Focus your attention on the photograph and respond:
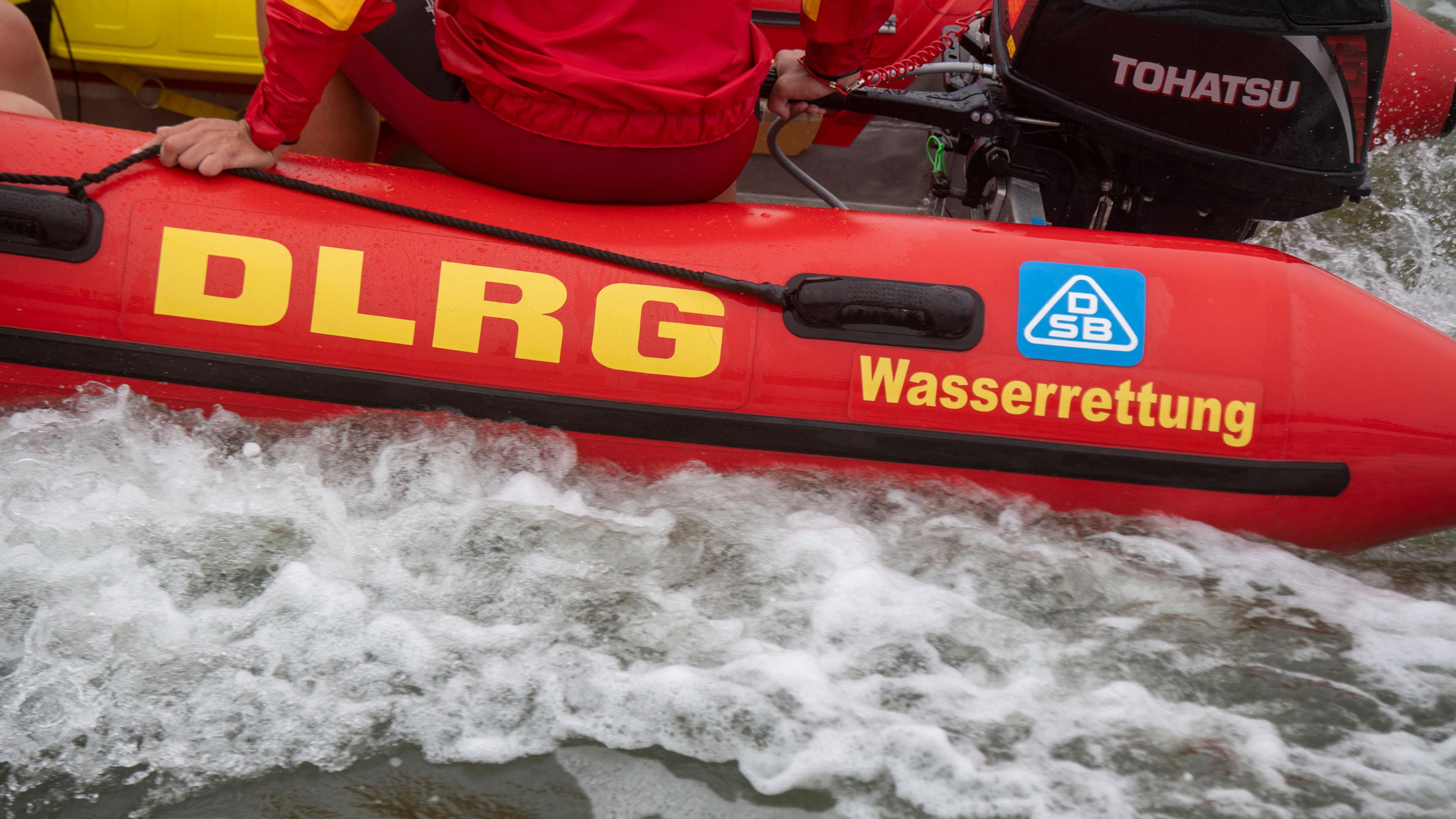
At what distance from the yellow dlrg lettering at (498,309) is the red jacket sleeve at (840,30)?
62 cm

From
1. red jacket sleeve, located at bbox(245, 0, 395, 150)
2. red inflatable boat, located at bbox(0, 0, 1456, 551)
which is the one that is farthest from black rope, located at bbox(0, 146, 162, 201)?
red jacket sleeve, located at bbox(245, 0, 395, 150)

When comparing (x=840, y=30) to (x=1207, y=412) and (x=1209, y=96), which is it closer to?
(x=1209, y=96)

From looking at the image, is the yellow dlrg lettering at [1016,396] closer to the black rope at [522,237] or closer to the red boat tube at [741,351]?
the red boat tube at [741,351]

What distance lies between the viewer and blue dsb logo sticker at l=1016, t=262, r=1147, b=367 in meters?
1.64

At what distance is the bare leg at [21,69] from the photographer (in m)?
1.78

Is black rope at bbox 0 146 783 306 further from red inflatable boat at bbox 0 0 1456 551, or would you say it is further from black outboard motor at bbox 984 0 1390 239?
black outboard motor at bbox 984 0 1390 239

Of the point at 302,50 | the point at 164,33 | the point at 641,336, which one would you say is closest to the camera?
the point at 302,50

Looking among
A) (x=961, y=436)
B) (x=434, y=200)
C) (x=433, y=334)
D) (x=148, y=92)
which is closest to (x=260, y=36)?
(x=434, y=200)

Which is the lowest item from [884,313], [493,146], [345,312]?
[345,312]

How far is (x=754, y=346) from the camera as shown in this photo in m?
1.64

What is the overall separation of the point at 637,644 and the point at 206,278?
86 cm

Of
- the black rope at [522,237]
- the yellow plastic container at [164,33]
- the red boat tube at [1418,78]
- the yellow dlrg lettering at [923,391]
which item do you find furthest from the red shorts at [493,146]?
the red boat tube at [1418,78]

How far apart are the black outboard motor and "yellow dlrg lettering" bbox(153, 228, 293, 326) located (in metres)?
1.27

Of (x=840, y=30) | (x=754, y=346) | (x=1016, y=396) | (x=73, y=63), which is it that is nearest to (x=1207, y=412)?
(x=1016, y=396)
